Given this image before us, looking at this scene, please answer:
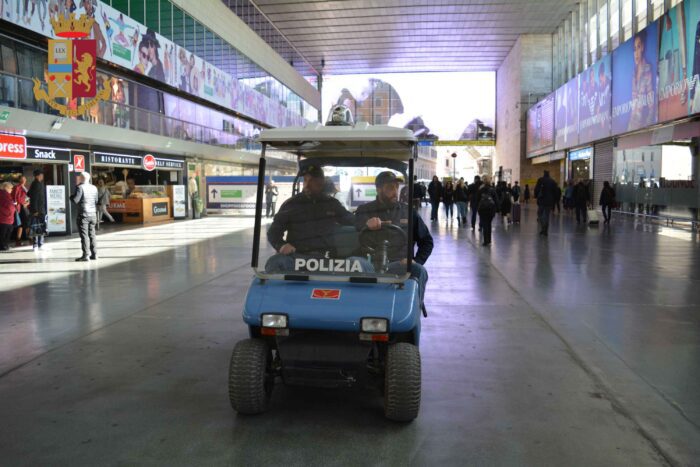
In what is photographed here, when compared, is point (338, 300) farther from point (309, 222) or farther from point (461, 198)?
point (461, 198)

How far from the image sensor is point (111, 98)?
21625 millimetres

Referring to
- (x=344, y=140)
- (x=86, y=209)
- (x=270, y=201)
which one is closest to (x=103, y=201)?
(x=86, y=209)

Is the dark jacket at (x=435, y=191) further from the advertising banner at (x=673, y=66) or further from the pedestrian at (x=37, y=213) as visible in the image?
the pedestrian at (x=37, y=213)

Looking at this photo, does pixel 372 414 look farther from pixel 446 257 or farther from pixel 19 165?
pixel 19 165

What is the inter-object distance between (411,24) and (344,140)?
125ft

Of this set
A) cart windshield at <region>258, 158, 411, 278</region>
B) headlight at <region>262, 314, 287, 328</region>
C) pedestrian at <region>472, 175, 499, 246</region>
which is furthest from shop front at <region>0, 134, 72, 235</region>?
headlight at <region>262, 314, 287, 328</region>

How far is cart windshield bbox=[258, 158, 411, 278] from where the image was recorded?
426 cm

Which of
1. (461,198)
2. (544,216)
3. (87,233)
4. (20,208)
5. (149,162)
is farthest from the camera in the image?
(149,162)

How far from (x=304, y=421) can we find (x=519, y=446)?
4.58 ft

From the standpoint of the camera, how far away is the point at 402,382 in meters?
3.79

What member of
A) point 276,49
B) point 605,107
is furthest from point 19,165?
point 276,49

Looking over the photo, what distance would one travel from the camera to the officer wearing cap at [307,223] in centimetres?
435

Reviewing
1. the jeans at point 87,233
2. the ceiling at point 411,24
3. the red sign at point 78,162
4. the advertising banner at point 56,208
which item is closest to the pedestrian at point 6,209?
the jeans at point 87,233

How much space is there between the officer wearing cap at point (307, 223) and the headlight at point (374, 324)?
0.70 meters
